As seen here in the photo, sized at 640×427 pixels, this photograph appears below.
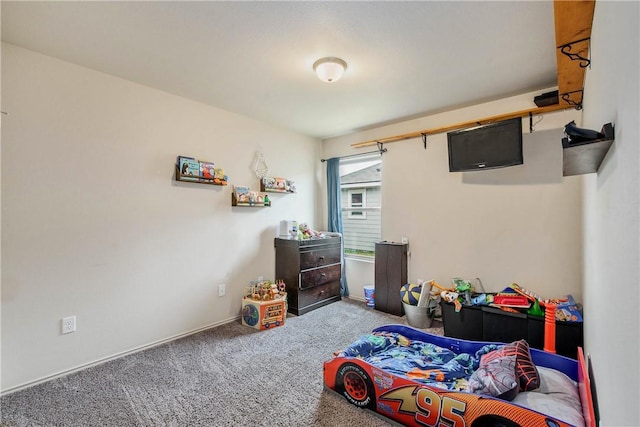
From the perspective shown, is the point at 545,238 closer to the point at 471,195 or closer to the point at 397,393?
the point at 471,195

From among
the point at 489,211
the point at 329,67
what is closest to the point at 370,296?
the point at 489,211

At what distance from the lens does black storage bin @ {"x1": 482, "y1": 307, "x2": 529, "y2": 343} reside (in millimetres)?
2412

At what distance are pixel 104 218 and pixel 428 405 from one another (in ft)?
9.14

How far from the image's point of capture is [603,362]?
109 centimetres

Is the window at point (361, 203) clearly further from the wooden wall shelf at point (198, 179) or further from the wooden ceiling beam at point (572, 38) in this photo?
the wooden ceiling beam at point (572, 38)

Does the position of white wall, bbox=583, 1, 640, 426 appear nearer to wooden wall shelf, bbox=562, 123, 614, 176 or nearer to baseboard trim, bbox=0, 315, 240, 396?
wooden wall shelf, bbox=562, 123, 614, 176

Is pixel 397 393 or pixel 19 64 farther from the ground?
pixel 19 64

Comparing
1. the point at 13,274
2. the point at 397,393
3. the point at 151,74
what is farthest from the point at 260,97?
the point at 397,393

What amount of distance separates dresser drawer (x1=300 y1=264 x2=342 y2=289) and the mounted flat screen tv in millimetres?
2003

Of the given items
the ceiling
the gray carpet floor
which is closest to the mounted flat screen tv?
the ceiling

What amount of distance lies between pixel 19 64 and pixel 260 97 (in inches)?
71.2

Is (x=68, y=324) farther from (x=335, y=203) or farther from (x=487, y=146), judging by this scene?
(x=487, y=146)

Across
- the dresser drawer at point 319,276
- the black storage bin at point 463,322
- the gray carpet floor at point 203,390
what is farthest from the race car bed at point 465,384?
the dresser drawer at point 319,276

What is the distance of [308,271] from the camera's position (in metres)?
3.66
